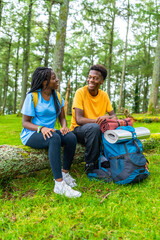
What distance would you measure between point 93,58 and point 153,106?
17424 millimetres

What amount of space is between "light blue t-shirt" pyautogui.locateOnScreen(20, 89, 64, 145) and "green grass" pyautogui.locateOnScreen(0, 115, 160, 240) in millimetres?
730

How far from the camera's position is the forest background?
7821mm

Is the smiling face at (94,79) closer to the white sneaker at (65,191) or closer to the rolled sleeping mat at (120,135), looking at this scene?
the rolled sleeping mat at (120,135)

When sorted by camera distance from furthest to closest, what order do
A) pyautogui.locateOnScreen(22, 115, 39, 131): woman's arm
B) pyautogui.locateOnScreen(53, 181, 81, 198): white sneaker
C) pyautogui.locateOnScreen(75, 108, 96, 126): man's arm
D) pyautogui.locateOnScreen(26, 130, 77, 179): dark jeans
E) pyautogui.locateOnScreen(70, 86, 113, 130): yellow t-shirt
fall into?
pyautogui.locateOnScreen(70, 86, 113, 130): yellow t-shirt
pyautogui.locateOnScreen(75, 108, 96, 126): man's arm
pyautogui.locateOnScreen(22, 115, 39, 131): woman's arm
pyautogui.locateOnScreen(26, 130, 77, 179): dark jeans
pyautogui.locateOnScreen(53, 181, 81, 198): white sneaker

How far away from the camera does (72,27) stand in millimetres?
8039

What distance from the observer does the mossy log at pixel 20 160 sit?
252 cm

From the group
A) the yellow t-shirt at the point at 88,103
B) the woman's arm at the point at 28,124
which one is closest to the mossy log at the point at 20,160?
the woman's arm at the point at 28,124

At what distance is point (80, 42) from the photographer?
2373 centimetres

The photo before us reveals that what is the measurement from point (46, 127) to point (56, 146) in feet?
1.16

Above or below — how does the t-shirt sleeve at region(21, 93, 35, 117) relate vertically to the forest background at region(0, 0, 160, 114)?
below

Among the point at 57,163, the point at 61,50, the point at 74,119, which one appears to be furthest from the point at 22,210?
the point at 61,50

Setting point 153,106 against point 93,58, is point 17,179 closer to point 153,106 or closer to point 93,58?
point 153,106

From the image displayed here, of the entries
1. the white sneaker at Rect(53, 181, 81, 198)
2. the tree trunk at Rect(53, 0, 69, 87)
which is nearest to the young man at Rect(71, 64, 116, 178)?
the white sneaker at Rect(53, 181, 81, 198)

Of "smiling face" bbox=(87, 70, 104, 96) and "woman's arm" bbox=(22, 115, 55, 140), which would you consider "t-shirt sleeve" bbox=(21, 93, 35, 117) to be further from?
"smiling face" bbox=(87, 70, 104, 96)
